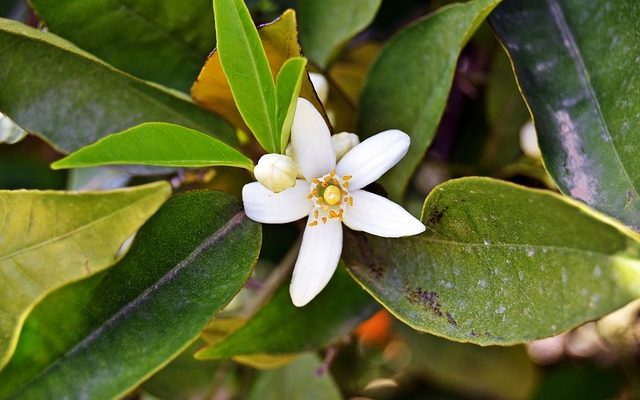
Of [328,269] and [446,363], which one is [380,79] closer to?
[328,269]

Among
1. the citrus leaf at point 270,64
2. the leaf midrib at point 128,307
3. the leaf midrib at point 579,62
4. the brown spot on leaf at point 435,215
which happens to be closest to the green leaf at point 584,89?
the leaf midrib at point 579,62

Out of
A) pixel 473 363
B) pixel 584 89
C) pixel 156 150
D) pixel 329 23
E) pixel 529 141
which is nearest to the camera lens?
pixel 156 150

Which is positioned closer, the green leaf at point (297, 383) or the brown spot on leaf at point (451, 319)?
the brown spot on leaf at point (451, 319)

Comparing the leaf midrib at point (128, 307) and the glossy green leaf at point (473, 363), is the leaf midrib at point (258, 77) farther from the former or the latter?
the glossy green leaf at point (473, 363)

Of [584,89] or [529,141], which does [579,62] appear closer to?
[584,89]

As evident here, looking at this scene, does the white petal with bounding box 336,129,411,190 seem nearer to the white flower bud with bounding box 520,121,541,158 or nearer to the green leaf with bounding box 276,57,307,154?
the green leaf with bounding box 276,57,307,154

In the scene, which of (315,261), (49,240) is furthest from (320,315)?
(49,240)
